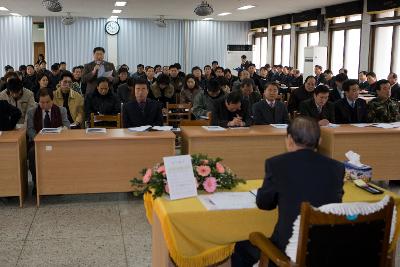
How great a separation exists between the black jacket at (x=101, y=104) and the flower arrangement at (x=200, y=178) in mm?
3886

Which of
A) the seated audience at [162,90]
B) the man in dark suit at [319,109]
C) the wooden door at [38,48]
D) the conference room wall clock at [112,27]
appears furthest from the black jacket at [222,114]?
the wooden door at [38,48]

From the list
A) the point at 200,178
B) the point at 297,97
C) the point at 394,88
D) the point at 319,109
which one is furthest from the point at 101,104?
the point at 394,88

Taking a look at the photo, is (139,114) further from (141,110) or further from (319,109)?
(319,109)

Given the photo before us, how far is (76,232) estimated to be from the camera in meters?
4.13

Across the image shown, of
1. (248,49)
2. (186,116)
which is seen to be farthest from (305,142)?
(248,49)

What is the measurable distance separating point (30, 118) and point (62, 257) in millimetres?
2311

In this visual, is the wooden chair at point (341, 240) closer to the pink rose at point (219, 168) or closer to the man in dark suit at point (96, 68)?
the pink rose at point (219, 168)

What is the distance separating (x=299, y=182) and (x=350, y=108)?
431 cm

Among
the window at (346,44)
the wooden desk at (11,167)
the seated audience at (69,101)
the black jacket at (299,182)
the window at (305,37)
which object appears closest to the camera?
the black jacket at (299,182)

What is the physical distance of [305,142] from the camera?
7.45 ft

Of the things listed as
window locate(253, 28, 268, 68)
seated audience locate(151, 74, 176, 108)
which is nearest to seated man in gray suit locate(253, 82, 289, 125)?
seated audience locate(151, 74, 176, 108)

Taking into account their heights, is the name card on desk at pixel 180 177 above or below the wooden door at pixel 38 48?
below

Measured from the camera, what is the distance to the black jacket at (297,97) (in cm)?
794

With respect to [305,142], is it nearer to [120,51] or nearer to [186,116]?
[186,116]
